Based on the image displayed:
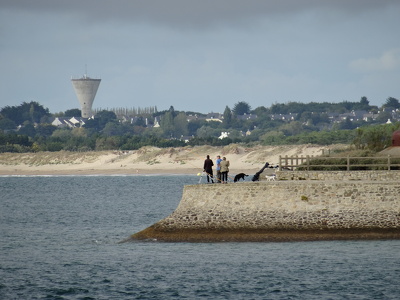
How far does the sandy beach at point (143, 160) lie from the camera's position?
118500mm

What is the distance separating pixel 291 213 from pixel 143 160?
91.7 metres

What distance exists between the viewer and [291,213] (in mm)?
36062

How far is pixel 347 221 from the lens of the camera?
3597 centimetres

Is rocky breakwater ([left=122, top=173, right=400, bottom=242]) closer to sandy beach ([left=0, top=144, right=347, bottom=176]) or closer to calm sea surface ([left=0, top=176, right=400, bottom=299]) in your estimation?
calm sea surface ([left=0, top=176, right=400, bottom=299])

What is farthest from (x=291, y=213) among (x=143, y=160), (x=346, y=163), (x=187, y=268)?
(x=143, y=160)

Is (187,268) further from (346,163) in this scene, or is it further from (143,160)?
(143,160)

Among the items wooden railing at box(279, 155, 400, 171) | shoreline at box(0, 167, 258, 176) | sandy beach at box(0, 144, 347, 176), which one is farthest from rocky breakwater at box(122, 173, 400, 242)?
shoreline at box(0, 167, 258, 176)

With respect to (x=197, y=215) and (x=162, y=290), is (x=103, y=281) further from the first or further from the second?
(x=197, y=215)

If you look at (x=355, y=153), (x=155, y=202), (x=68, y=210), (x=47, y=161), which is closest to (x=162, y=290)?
(x=355, y=153)

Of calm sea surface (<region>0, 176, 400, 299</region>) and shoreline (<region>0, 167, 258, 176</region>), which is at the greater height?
shoreline (<region>0, 167, 258, 176</region>)

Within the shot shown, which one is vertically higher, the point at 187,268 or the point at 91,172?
the point at 91,172

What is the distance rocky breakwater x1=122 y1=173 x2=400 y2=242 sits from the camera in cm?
3584

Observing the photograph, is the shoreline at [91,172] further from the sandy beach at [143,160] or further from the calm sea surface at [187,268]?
the calm sea surface at [187,268]

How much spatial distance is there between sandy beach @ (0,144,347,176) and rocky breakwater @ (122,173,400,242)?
74.1m
